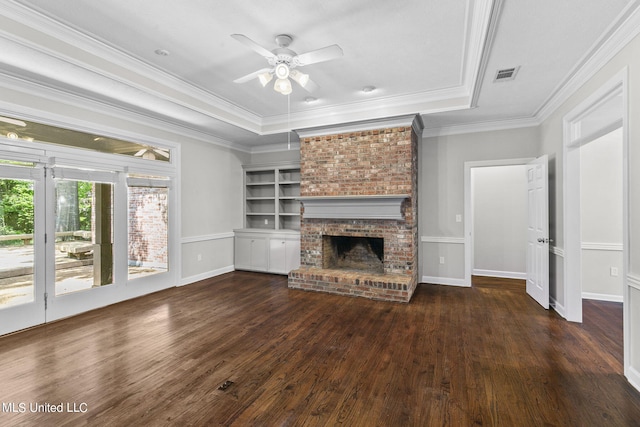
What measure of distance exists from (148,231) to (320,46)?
366 cm

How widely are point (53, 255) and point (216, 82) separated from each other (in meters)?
2.85

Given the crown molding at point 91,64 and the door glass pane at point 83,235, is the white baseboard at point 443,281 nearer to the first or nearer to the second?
the crown molding at point 91,64

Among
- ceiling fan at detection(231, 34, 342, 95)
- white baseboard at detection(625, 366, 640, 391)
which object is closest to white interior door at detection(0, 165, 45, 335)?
ceiling fan at detection(231, 34, 342, 95)

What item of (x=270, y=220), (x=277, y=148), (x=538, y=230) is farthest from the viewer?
(x=270, y=220)

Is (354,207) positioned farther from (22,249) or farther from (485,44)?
(22,249)

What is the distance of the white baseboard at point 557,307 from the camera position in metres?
3.56

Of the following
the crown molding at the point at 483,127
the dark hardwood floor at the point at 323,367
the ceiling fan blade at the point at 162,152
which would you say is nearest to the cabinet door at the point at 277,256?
the dark hardwood floor at the point at 323,367

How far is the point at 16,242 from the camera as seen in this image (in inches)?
127

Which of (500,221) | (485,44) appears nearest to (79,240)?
(485,44)

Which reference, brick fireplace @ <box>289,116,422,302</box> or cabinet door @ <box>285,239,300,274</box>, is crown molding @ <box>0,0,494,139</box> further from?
cabinet door @ <box>285,239,300,274</box>

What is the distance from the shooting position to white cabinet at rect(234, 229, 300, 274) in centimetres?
573

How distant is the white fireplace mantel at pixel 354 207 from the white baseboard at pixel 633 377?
2.73 metres

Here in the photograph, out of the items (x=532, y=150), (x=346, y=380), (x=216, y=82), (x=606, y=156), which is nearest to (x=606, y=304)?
(x=606, y=156)

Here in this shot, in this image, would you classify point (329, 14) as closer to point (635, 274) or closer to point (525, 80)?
point (525, 80)
